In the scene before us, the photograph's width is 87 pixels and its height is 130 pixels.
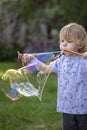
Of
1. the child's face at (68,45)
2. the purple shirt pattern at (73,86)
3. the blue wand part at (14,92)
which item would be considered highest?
the child's face at (68,45)

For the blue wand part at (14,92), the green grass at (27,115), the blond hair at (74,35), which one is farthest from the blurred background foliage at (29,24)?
the blond hair at (74,35)

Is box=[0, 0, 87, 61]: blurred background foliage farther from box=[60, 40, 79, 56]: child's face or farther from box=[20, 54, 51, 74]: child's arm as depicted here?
box=[60, 40, 79, 56]: child's face

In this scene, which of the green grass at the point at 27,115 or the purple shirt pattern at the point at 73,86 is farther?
the green grass at the point at 27,115

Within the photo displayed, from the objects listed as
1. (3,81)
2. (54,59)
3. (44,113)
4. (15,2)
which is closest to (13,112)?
(44,113)

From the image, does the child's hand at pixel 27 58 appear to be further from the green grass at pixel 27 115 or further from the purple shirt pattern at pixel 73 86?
the green grass at pixel 27 115

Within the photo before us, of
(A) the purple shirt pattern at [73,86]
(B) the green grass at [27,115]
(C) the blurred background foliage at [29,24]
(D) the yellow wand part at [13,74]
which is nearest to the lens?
(A) the purple shirt pattern at [73,86]

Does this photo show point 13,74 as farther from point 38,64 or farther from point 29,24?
point 29,24

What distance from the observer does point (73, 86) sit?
3.78 metres

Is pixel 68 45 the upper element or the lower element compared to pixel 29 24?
upper

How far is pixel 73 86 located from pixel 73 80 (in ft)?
0.14

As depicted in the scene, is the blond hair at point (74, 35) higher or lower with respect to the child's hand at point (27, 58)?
higher

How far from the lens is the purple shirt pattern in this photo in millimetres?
3775

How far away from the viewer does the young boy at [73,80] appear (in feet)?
12.4

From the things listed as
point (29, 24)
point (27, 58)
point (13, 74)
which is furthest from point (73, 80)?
point (29, 24)
